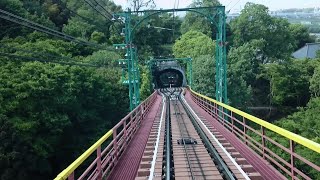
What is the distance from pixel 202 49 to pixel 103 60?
54.7 feet

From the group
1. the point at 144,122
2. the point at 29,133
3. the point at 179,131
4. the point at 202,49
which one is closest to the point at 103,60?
the point at 202,49

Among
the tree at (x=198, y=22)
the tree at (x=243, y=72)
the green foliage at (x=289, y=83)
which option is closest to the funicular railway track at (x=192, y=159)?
the tree at (x=243, y=72)

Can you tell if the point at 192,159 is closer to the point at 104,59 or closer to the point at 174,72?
the point at 104,59

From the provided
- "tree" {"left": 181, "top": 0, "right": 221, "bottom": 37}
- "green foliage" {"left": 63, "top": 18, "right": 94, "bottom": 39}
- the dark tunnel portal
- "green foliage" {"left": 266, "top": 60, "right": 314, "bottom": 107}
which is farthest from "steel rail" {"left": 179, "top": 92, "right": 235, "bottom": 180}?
"tree" {"left": 181, "top": 0, "right": 221, "bottom": 37}

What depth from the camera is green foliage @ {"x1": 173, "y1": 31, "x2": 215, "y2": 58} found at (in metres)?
58.8

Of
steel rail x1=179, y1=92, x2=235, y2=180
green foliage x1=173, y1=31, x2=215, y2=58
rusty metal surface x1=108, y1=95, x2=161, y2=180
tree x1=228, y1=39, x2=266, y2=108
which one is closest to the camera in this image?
steel rail x1=179, y1=92, x2=235, y2=180

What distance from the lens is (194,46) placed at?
67.4m

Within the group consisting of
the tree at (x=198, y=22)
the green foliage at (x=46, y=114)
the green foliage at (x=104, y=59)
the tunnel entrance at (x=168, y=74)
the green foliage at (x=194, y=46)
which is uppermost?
the tree at (x=198, y=22)

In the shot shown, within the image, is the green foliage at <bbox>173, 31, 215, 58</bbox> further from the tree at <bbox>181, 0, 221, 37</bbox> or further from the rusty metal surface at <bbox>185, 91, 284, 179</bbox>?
the rusty metal surface at <bbox>185, 91, 284, 179</bbox>

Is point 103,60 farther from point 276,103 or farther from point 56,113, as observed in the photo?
point 276,103

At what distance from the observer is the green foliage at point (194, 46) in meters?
58.8

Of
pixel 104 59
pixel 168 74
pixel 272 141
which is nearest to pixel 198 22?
pixel 168 74

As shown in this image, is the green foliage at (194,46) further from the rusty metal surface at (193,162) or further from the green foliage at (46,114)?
the rusty metal surface at (193,162)

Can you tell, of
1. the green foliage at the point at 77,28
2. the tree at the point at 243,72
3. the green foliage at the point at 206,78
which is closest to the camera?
the green foliage at the point at 206,78
